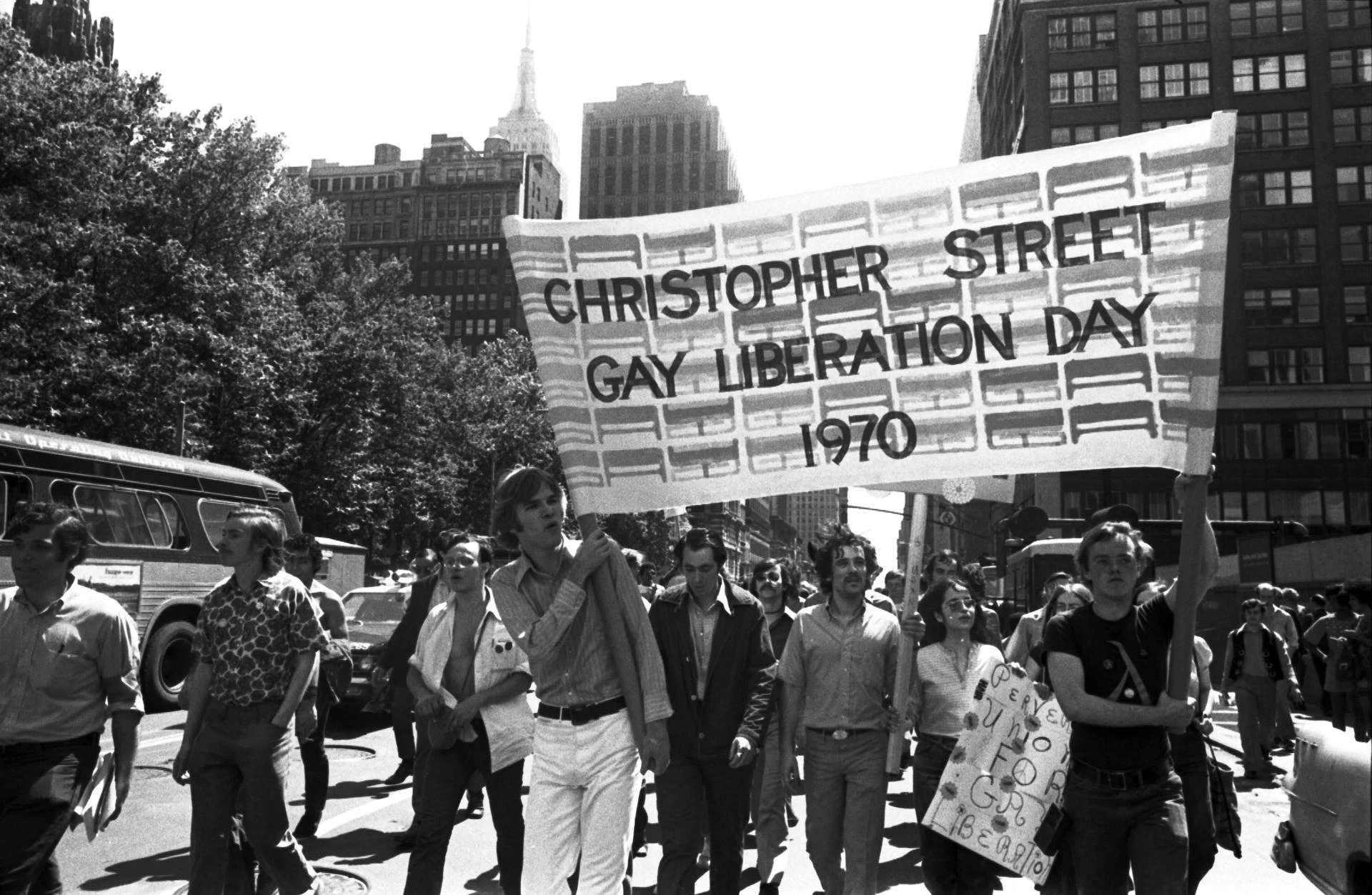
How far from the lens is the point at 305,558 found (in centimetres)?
765

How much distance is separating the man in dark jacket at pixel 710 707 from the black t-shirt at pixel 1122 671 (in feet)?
5.00

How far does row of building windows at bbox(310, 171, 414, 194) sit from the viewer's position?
142m

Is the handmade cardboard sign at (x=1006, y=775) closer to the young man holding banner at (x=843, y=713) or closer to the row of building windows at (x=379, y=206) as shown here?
the young man holding banner at (x=843, y=713)

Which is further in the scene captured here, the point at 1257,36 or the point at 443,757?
the point at 1257,36

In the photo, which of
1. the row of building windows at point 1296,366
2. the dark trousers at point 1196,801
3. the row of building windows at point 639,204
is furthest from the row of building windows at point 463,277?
the dark trousers at point 1196,801

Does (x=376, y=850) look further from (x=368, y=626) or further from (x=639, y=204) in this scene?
(x=639, y=204)

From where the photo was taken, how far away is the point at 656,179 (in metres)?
153

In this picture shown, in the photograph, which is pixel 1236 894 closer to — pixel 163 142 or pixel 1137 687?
pixel 1137 687

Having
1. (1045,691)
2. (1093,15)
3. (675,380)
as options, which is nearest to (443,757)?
(675,380)

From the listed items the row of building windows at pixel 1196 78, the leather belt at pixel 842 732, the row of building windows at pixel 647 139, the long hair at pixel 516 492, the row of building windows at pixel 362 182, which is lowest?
the leather belt at pixel 842 732

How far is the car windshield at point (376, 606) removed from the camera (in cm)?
1524

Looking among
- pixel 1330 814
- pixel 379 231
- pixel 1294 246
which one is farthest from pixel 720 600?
pixel 379 231

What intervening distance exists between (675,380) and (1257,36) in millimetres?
72311

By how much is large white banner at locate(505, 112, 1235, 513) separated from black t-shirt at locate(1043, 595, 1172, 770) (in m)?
0.61
